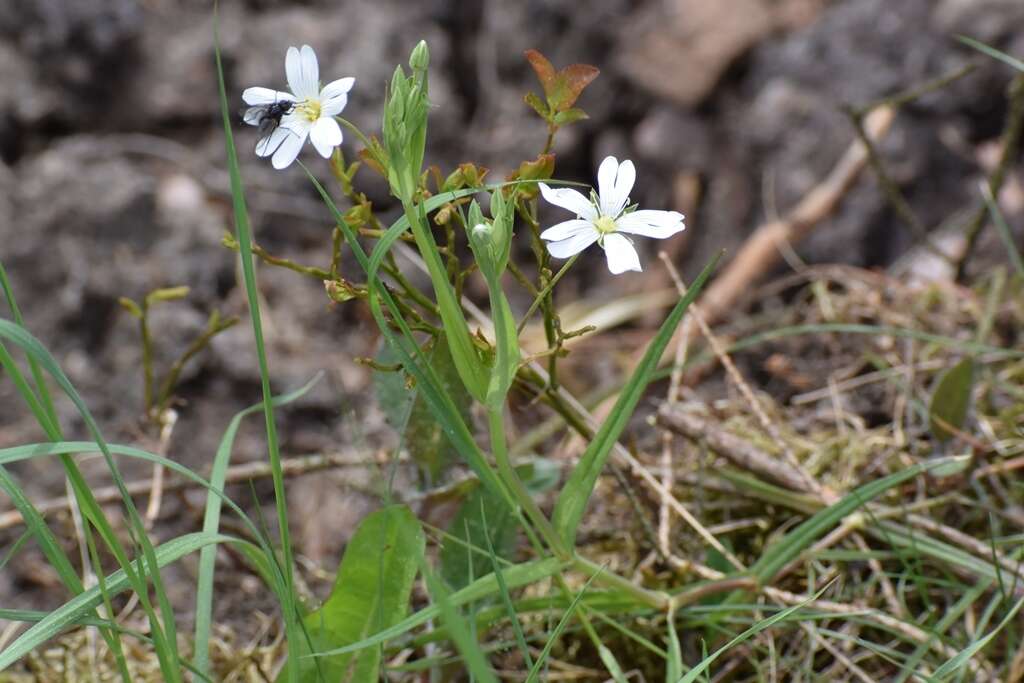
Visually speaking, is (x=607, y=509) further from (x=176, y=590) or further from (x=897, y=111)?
(x=897, y=111)

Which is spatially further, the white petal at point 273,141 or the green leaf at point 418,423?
the green leaf at point 418,423

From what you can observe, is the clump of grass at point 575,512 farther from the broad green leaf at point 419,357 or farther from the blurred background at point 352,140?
the blurred background at point 352,140

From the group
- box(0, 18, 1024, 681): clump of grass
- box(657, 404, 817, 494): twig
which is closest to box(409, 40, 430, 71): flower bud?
box(0, 18, 1024, 681): clump of grass

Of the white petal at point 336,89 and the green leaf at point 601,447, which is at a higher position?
the white petal at point 336,89

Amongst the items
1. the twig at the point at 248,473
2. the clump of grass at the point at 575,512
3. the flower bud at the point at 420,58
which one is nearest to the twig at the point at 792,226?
the clump of grass at the point at 575,512

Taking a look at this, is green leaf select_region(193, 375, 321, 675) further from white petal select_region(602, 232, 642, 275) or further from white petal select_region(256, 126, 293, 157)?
white petal select_region(602, 232, 642, 275)

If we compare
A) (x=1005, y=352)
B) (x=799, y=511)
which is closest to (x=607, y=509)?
(x=799, y=511)
